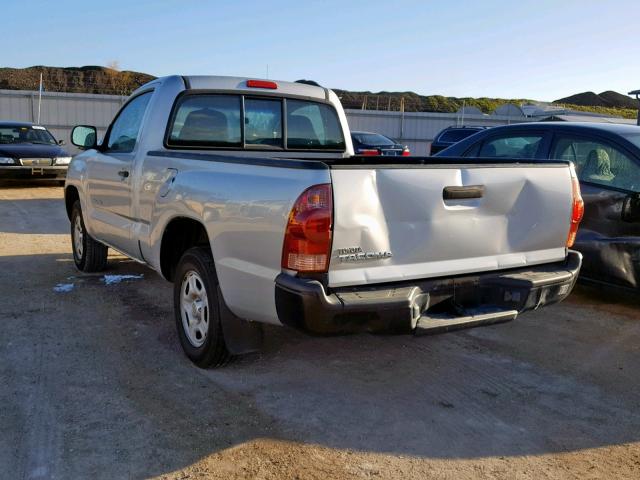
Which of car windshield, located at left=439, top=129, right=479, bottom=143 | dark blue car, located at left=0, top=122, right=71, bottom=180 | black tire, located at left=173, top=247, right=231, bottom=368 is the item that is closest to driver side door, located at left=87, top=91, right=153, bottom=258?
black tire, located at left=173, top=247, right=231, bottom=368

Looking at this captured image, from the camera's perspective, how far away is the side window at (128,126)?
5.29m

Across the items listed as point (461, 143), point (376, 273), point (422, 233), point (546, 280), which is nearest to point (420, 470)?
point (376, 273)

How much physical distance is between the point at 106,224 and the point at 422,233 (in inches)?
134

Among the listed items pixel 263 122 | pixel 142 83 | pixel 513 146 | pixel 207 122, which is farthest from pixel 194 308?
pixel 142 83

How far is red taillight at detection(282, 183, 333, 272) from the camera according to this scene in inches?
122

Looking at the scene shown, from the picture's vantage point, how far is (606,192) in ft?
17.6

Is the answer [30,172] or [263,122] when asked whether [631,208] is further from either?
[30,172]

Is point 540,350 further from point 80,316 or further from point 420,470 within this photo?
point 80,316

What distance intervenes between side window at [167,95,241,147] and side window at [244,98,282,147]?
0.09m

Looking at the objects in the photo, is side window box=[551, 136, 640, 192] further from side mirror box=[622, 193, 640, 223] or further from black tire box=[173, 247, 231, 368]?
black tire box=[173, 247, 231, 368]

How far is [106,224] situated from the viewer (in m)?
5.74

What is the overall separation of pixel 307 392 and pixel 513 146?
379 centimetres

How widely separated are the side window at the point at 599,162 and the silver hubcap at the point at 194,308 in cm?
353

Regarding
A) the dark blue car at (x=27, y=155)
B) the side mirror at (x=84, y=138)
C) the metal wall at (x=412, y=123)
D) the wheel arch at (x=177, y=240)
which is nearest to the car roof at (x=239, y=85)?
the wheel arch at (x=177, y=240)
